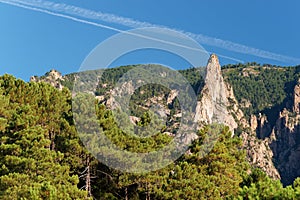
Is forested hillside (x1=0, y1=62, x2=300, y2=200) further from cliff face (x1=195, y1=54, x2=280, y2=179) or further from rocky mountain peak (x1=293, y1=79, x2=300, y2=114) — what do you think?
rocky mountain peak (x1=293, y1=79, x2=300, y2=114)

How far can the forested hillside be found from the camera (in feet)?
61.6

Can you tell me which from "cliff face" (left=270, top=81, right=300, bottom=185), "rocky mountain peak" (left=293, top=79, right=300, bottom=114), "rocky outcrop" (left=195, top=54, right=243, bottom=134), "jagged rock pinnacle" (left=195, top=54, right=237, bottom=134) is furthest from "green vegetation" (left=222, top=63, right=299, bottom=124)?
"jagged rock pinnacle" (left=195, top=54, right=237, bottom=134)

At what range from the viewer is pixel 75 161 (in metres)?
22.7

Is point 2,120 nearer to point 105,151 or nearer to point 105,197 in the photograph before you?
point 105,151

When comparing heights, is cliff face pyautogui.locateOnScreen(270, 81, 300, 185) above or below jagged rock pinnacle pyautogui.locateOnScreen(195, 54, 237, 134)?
below

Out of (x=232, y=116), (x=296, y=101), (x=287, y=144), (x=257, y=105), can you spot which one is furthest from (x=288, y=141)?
(x=257, y=105)

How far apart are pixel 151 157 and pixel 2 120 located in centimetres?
826

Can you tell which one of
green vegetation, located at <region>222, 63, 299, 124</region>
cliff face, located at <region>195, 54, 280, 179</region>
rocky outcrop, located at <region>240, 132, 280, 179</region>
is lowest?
rocky outcrop, located at <region>240, 132, 280, 179</region>

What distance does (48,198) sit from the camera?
15.3 meters

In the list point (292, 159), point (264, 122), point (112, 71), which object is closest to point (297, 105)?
point (264, 122)

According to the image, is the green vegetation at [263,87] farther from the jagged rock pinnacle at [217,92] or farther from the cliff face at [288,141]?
the jagged rock pinnacle at [217,92]

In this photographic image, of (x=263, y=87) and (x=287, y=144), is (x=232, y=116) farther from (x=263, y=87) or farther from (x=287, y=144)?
(x=263, y=87)

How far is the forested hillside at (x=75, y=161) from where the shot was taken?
18.8 m

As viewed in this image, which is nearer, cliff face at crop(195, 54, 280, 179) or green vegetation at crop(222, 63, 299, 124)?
cliff face at crop(195, 54, 280, 179)
